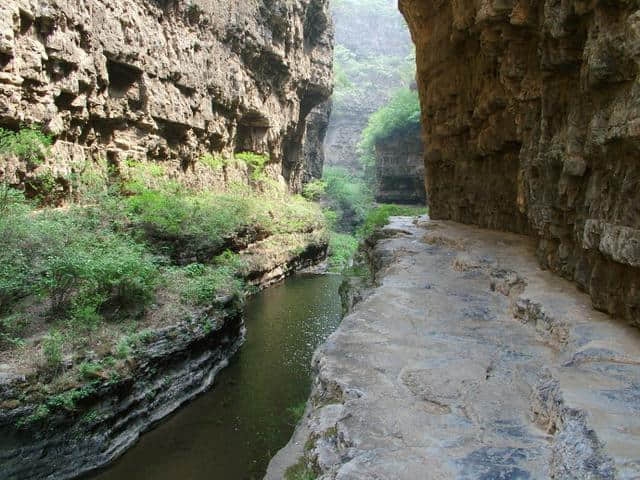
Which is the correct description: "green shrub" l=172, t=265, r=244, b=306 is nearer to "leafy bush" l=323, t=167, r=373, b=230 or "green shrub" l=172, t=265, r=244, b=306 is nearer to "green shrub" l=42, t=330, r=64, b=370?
"green shrub" l=42, t=330, r=64, b=370

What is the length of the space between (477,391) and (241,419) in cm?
628

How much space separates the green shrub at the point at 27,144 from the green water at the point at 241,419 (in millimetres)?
7170

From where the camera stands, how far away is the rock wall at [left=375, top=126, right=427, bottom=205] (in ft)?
118

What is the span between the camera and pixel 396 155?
121 feet

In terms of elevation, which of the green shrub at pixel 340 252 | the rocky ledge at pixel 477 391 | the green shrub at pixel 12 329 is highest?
the rocky ledge at pixel 477 391

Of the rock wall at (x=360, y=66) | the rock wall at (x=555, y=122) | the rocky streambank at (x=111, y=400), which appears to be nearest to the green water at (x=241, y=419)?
the rocky streambank at (x=111, y=400)

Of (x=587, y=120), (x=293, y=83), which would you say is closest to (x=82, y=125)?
(x=587, y=120)

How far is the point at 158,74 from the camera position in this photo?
1677 centimetres

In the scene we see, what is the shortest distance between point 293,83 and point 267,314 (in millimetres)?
16451

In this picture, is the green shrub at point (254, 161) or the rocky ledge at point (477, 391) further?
the green shrub at point (254, 161)

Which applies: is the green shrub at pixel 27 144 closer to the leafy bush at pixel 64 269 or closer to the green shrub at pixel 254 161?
the leafy bush at pixel 64 269

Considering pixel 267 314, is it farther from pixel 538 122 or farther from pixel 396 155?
pixel 396 155

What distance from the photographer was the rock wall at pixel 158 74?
37.4 feet

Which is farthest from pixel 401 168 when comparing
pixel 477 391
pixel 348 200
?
pixel 477 391
